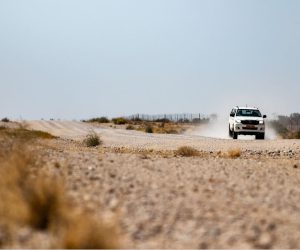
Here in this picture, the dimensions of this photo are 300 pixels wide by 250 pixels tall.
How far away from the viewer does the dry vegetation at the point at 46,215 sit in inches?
281

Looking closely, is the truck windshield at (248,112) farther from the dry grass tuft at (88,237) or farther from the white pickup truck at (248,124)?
the dry grass tuft at (88,237)

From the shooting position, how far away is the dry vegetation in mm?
7129

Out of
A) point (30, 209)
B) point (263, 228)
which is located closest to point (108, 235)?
point (30, 209)

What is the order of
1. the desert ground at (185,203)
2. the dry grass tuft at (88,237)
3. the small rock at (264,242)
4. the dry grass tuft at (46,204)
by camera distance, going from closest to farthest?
the dry grass tuft at (88,237) < the small rock at (264,242) < the desert ground at (185,203) < the dry grass tuft at (46,204)

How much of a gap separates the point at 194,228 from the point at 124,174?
14.0ft

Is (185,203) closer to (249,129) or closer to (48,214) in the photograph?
(48,214)

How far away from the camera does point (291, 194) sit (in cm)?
1115

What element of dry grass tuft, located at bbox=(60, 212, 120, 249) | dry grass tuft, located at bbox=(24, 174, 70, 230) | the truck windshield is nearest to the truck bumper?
the truck windshield

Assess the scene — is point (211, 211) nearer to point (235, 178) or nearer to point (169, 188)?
point (169, 188)

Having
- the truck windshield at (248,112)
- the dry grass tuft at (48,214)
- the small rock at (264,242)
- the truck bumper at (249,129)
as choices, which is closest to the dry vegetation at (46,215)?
the dry grass tuft at (48,214)

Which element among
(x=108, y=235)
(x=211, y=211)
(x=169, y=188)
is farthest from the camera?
(x=169, y=188)

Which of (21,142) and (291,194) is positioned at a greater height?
(21,142)

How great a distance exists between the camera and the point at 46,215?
849 centimetres

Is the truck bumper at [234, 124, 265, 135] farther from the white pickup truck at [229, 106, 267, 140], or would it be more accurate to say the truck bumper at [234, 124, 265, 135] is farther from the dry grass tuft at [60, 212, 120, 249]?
the dry grass tuft at [60, 212, 120, 249]
